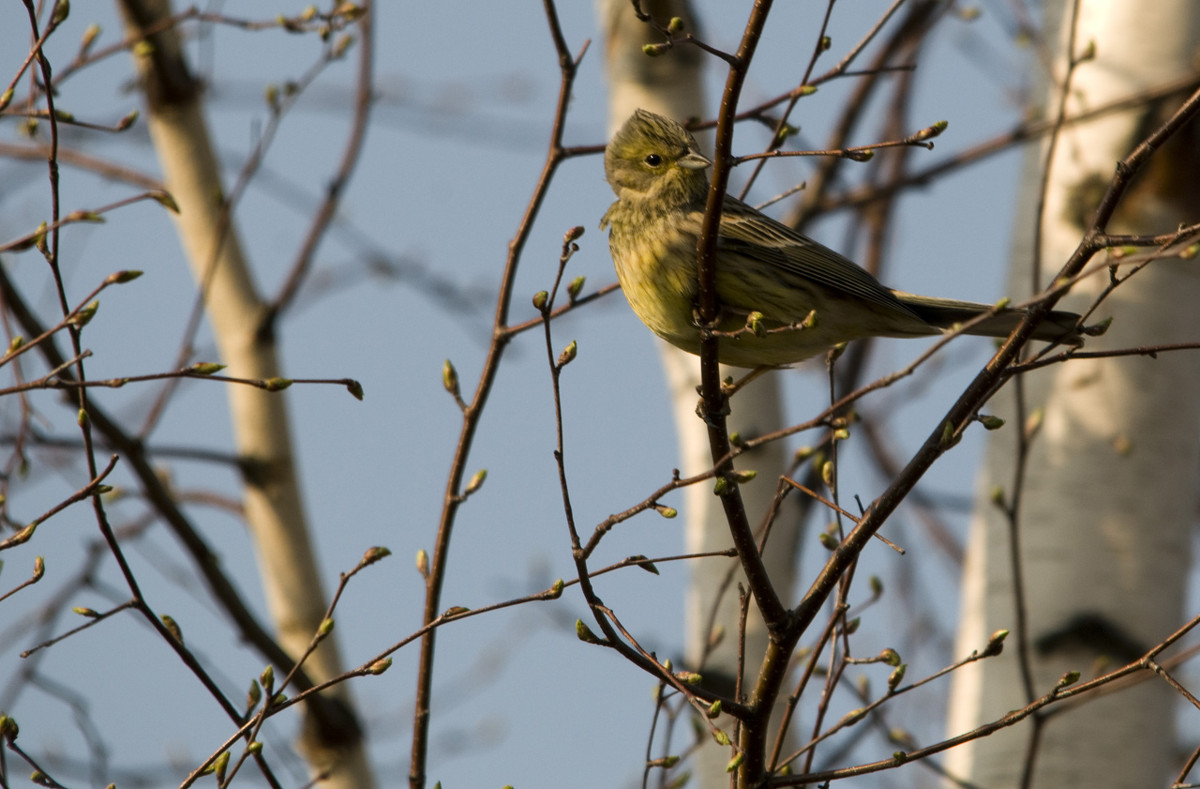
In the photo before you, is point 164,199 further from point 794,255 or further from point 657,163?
point 794,255

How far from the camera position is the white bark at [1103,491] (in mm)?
4562

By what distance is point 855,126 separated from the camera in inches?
267

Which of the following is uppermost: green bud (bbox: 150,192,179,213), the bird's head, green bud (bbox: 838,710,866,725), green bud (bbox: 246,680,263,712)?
the bird's head

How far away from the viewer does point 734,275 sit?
402cm

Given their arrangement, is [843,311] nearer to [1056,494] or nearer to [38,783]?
[1056,494]

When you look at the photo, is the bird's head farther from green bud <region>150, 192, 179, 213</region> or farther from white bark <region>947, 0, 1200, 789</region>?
white bark <region>947, 0, 1200, 789</region>

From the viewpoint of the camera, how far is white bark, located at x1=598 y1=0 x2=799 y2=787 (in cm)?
498

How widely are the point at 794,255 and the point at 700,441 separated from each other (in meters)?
1.39

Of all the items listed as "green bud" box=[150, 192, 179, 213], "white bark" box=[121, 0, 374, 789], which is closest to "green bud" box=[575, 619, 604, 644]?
"green bud" box=[150, 192, 179, 213]

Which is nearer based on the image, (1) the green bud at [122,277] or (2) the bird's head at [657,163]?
(1) the green bud at [122,277]

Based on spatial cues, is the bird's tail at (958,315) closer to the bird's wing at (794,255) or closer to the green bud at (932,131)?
the bird's wing at (794,255)

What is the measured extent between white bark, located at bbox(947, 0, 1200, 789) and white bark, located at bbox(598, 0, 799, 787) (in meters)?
0.83

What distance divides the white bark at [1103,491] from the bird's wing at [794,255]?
1234 mm

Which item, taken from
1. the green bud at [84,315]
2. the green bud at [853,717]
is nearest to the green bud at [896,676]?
the green bud at [853,717]
